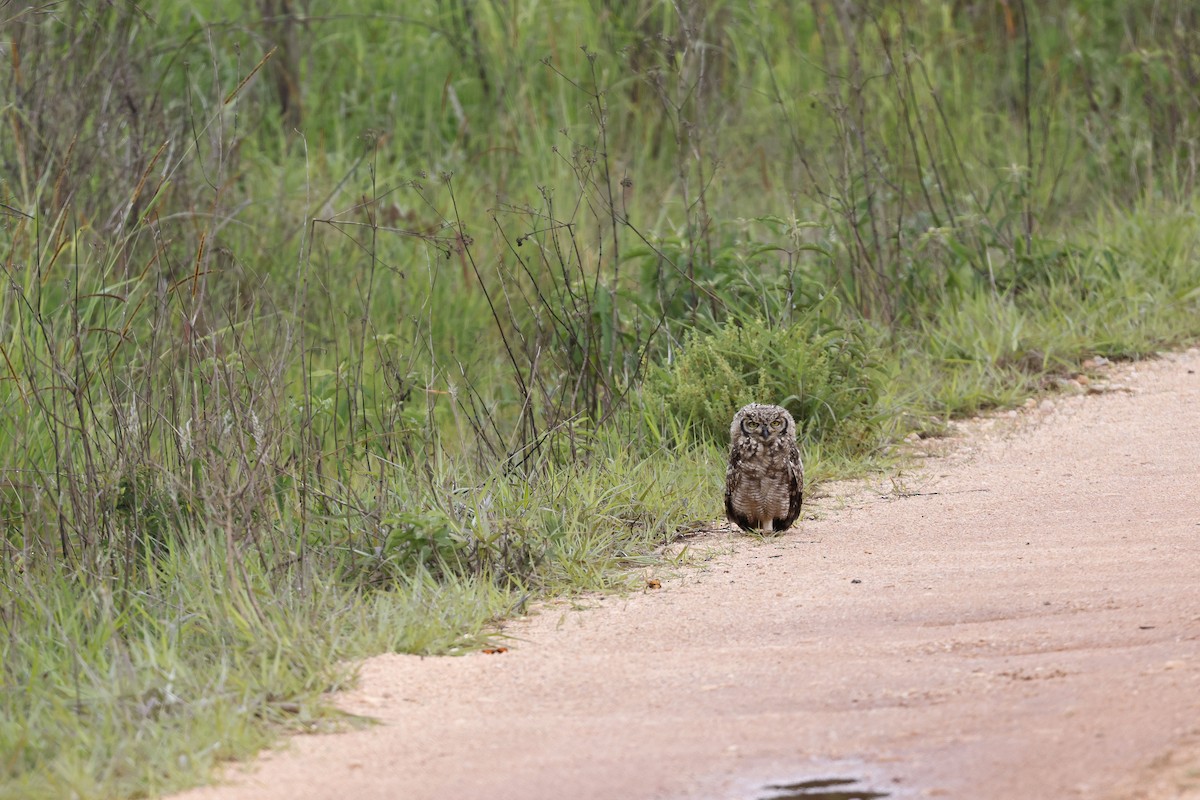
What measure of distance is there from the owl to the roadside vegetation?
0.25 metres

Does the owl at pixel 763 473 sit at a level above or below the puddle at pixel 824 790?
below

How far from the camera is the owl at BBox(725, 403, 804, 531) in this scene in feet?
15.8

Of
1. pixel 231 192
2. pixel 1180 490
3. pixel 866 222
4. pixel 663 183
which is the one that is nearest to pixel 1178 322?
pixel 866 222

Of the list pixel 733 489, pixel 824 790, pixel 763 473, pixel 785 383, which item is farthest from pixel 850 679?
pixel 785 383

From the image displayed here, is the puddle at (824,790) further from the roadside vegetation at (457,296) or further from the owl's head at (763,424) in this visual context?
the owl's head at (763,424)

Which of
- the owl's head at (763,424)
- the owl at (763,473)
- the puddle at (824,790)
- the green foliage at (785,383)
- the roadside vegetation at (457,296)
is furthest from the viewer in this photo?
the green foliage at (785,383)

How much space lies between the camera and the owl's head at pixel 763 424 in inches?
194

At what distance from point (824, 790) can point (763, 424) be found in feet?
7.05

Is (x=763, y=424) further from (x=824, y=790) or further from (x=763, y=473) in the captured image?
(x=824, y=790)

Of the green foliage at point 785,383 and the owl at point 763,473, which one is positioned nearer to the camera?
the owl at point 763,473

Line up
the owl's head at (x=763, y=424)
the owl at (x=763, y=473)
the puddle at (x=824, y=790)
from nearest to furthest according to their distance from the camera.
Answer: the puddle at (x=824, y=790) < the owl at (x=763, y=473) < the owl's head at (x=763, y=424)

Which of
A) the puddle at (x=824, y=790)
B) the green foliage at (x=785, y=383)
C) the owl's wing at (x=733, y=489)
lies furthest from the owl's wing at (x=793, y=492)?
the puddle at (x=824, y=790)

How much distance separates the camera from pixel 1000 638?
12.1 feet

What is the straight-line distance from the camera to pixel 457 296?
24.6 ft
